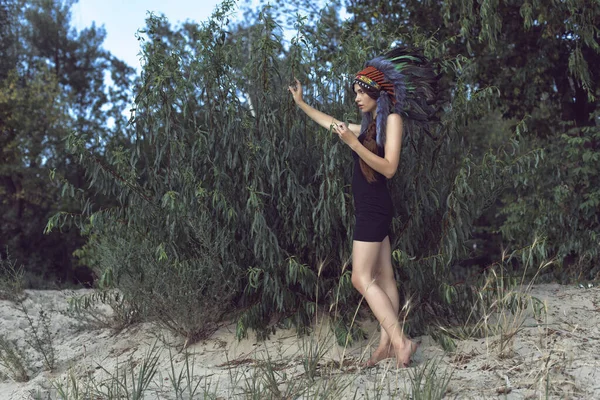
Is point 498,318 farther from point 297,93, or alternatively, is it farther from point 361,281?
point 297,93

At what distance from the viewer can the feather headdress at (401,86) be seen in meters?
4.43

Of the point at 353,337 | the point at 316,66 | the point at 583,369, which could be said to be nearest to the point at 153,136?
the point at 316,66

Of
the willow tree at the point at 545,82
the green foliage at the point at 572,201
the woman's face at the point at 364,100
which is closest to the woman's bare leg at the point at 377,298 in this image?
the woman's face at the point at 364,100

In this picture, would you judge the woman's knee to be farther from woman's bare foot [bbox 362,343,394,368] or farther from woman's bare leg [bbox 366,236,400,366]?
woman's bare foot [bbox 362,343,394,368]

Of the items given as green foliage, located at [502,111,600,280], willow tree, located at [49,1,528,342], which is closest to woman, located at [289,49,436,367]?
willow tree, located at [49,1,528,342]

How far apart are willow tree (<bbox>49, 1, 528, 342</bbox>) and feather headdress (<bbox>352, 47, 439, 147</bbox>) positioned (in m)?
0.40

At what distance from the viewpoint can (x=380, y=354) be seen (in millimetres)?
4504

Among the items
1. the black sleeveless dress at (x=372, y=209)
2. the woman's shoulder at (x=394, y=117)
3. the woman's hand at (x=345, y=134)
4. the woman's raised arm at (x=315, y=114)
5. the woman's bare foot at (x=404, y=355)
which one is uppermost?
the woman's raised arm at (x=315, y=114)

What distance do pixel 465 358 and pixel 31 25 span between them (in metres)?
25.1

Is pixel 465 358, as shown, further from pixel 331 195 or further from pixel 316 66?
pixel 316 66

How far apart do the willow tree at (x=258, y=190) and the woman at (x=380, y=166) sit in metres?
0.42

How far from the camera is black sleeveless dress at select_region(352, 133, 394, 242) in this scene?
4.35m

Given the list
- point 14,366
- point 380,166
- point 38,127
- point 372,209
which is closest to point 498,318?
point 372,209

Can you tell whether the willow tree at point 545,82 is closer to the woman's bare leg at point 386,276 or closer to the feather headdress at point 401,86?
the feather headdress at point 401,86
